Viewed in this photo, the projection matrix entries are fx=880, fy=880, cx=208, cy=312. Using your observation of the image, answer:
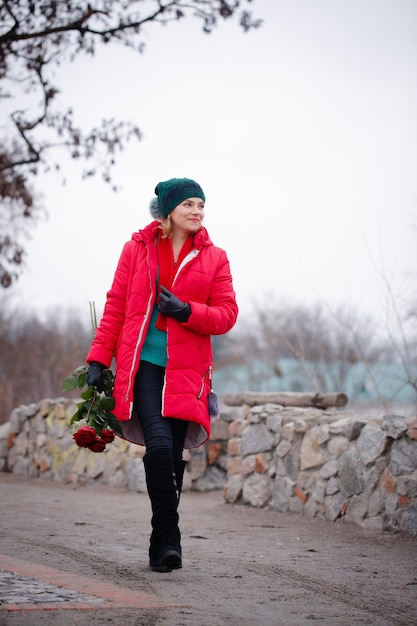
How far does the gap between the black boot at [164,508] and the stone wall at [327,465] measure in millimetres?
2515

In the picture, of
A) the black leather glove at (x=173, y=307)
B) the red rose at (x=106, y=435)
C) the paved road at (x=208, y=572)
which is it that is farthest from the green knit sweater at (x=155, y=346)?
the paved road at (x=208, y=572)

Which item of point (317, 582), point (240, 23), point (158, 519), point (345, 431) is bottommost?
point (317, 582)

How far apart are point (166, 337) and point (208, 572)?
1.22m

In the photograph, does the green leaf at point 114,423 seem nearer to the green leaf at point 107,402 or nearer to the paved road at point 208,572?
the green leaf at point 107,402

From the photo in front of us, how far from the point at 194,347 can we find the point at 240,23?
635 centimetres

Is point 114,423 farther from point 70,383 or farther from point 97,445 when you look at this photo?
point 70,383

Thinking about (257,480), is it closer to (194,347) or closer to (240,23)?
(194,347)

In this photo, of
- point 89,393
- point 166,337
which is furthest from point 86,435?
point 166,337

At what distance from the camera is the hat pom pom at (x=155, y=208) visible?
4.85 m

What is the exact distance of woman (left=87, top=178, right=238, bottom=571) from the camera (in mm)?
4355

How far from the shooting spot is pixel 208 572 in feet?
14.8

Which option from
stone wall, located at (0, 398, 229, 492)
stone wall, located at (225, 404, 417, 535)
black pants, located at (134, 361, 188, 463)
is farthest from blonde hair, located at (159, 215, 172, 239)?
stone wall, located at (0, 398, 229, 492)

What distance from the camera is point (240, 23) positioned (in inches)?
388

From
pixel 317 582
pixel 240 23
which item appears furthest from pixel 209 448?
pixel 317 582
